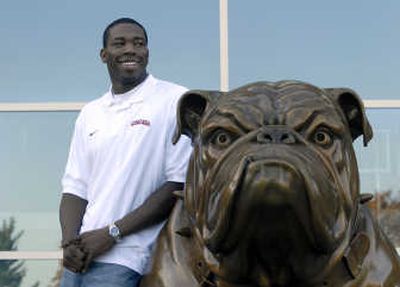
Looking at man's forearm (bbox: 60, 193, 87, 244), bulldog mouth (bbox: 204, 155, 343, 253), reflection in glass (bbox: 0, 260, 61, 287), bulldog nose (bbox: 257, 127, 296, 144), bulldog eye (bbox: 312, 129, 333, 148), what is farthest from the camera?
reflection in glass (bbox: 0, 260, 61, 287)

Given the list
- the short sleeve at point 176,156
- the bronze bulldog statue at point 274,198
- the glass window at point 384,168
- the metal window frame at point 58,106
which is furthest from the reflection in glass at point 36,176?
the bronze bulldog statue at point 274,198

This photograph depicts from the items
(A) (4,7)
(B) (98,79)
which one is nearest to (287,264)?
(B) (98,79)

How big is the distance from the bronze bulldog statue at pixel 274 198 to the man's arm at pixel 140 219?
10cm

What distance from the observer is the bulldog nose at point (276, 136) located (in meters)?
2.00

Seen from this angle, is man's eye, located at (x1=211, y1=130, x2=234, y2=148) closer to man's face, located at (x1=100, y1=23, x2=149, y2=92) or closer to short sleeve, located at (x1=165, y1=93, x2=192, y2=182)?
short sleeve, located at (x1=165, y1=93, x2=192, y2=182)

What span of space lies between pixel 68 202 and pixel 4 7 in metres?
3.96

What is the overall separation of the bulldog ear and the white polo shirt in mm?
548

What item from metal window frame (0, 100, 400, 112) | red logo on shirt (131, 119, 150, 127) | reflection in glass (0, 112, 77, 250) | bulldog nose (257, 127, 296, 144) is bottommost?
reflection in glass (0, 112, 77, 250)

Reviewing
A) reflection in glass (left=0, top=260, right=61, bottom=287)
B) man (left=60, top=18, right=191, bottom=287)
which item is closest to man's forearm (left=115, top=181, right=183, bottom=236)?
man (left=60, top=18, right=191, bottom=287)

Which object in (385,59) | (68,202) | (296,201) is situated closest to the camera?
(296,201)

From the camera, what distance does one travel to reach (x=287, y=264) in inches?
82.6

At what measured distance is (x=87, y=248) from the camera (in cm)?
267

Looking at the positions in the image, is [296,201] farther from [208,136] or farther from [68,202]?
[68,202]

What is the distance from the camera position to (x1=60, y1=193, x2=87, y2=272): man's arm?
267cm
